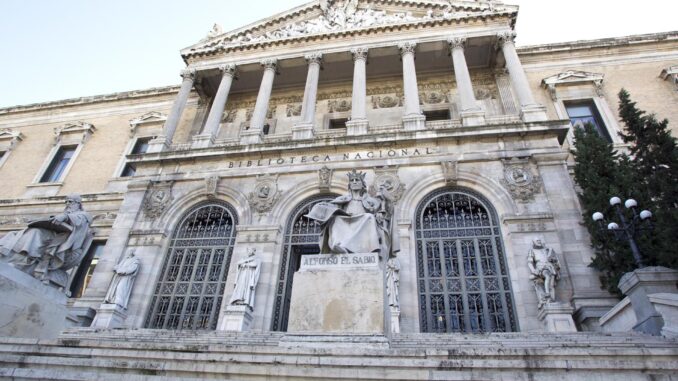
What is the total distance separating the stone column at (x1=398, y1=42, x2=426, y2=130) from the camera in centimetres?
1456

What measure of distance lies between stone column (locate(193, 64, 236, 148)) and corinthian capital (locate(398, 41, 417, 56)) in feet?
24.3

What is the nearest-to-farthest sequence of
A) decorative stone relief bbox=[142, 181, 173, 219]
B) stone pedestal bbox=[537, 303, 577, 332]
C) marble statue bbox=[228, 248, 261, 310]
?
stone pedestal bbox=[537, 303, 577, 332] → marble statue bbox=[228, 248, 261, 310] → decorative stone relief bbox=[142, 181, 173, 219]

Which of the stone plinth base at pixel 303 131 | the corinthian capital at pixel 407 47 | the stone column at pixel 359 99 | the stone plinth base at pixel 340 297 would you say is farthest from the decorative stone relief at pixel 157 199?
the corinthian capital at pixel 407 47

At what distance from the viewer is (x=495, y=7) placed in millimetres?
16891

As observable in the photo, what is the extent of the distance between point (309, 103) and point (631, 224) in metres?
11.3

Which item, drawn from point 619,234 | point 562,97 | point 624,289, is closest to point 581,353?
point 624,289

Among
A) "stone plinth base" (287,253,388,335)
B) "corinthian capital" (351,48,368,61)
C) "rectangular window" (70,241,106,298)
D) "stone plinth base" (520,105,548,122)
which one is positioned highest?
"corinthian capital" (351,48,368,61)

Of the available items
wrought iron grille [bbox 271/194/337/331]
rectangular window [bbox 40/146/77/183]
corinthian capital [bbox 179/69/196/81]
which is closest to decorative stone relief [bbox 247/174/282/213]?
wrought iron grille [bbox 271/194/337/331]

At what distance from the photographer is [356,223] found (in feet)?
20.6

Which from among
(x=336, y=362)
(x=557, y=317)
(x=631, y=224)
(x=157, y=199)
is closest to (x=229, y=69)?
(x=157, y=199)

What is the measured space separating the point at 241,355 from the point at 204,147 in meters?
11.9

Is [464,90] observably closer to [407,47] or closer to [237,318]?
[407,47]

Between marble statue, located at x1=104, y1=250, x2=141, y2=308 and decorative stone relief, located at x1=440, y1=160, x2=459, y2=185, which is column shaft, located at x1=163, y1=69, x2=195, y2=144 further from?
decorative stone relief, located at x1=440, y1=160, x2=459, y2=185

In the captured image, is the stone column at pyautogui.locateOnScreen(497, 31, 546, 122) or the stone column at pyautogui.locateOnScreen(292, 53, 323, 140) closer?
the stone column at pyautogui.locateOnScreen(497, 31, 546, 122)
